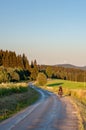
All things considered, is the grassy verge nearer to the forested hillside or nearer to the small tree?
the small tree

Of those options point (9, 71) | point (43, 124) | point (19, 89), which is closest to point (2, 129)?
point (43, 124)

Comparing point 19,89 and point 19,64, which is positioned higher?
point 19,64

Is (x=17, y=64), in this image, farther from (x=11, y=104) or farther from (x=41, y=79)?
(x=11, y=104)

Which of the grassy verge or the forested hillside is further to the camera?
the forested hillside

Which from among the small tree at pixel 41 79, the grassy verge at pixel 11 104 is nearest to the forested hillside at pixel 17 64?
the small tree at pixel 41 79

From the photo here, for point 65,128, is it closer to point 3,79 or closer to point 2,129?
point 2,129

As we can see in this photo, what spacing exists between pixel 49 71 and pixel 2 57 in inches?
1961

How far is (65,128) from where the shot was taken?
61.3ft

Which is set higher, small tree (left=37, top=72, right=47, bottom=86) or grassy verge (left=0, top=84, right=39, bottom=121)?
small tree (left=37, top=72, right=47, bottom=86)

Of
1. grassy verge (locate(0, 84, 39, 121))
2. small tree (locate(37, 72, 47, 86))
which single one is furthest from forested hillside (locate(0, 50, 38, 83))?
grassy verge (locate(0, 84, 39, 121))

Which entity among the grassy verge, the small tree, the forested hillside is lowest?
the grassy verge

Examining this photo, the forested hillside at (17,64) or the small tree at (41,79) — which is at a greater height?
the forested hillside at (17,64)

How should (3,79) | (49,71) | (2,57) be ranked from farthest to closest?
(49,71)
(2,57)
(3,79)

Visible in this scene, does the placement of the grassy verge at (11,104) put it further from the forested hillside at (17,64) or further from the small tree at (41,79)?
the forested hillside at (17,64)
